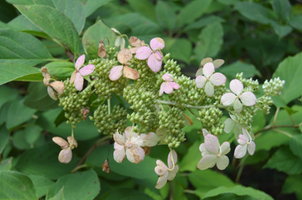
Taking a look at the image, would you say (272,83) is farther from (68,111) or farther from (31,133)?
(31,133)

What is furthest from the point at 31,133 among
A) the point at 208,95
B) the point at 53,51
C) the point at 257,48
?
the point at 257,48

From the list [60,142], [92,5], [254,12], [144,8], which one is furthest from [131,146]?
[144,8]

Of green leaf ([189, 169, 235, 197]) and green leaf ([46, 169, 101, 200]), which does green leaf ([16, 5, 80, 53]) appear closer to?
green leaf ([46, 169, 101, 200])

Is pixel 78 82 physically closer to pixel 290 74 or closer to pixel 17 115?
pixel 17 115

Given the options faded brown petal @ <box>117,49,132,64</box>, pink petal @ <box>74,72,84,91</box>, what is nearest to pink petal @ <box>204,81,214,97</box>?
faded brown petal @ <box>117,49,132,64</box>

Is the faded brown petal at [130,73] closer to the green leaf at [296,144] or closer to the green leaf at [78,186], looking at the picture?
the green leaf at [78,186]

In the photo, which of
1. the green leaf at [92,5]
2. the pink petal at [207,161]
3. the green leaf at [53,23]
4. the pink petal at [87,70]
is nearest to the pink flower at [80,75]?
the pink petal at [87,70]
